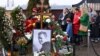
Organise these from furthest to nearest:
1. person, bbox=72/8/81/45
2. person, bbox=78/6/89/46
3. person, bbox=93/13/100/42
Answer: person, bbox=93/13/100/42 < person, bbox=72/8/81/45 < person, bbox=78/6/89/46

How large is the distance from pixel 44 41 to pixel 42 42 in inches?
2.5

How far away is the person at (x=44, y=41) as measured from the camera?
40.4 feet

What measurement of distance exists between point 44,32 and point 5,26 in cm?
155

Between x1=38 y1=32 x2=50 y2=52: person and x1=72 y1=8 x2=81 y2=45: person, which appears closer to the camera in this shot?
x1=38 y1=32 x2=50 y2=52: person

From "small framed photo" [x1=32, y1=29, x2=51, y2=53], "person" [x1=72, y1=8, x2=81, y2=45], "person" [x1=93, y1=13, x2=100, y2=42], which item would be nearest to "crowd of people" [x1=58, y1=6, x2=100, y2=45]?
"person" [x1=72, y1=8, x2=81, y2=45]

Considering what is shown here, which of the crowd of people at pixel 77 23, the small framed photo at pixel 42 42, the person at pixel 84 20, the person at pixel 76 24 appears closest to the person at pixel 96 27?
the crowd of people at pixel 77 23

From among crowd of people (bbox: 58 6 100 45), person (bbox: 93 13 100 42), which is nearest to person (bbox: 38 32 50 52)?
crowd of people (bbox: 58 6 100 45)

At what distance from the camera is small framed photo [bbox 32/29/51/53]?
12.3 meters

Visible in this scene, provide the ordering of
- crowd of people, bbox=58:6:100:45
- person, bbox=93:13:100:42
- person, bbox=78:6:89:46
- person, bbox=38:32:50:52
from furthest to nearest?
1. person, bbox=93:13:100:42
2. crowd of people, bbox=58:6:100:45
3. person, bbox=78:6:89:46
4. person, bbox=38:32:50:52

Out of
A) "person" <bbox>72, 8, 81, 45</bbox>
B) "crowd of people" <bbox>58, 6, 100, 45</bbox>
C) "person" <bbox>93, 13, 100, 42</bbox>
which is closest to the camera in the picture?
"crowd of people" <bbox>58, 6, 100, 45</bbox>

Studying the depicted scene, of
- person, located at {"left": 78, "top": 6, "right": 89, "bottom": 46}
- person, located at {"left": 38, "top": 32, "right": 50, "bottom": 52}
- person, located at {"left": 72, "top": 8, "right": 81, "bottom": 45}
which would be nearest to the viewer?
person, located at {"left": 38, "top": 32, "right": 50, "bottom": 52}

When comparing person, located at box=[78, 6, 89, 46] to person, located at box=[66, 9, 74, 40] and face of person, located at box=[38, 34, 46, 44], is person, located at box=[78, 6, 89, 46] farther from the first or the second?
face of person, located at box=[38, 34, 46, 44]

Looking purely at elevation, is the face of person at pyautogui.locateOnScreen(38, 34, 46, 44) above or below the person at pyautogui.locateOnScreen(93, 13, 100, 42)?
above

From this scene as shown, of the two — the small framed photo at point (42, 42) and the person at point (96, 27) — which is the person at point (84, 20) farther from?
the small framed photo at point (42, 42)
